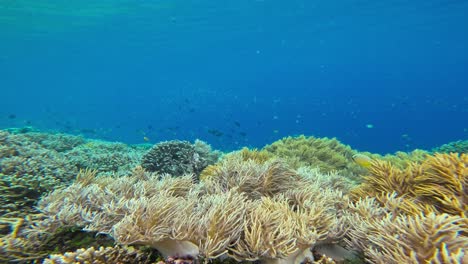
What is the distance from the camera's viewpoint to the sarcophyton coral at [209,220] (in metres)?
2.85

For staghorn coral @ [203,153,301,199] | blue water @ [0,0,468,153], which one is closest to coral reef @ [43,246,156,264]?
staghorn coral @ [203,153,301,199]

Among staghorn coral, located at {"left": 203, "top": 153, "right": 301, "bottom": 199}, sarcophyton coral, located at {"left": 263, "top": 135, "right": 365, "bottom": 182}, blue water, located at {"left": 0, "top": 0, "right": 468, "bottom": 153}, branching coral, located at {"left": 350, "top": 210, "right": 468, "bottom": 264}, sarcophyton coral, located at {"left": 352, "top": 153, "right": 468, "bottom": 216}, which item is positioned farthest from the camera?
blue water, located at {"left": 0, "top": 0, "right": 468, "bottom": 153}

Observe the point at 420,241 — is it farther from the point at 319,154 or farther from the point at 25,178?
the point at 319,154

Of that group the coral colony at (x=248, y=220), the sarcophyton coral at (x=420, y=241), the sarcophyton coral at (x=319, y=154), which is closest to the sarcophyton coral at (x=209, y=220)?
the coral colony at (x=248, y=220)

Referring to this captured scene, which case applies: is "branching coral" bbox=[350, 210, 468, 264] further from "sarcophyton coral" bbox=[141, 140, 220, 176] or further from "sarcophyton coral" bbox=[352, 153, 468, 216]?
"sarcophyton coral" bbox=[141, 140, 220, 176]

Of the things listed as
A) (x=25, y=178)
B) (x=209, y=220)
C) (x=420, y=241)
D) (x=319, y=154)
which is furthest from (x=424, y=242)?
Result: (x=319, y=154)

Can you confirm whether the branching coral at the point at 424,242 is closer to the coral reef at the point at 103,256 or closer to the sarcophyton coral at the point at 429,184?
the sarcophyton coral at the point at 429,184

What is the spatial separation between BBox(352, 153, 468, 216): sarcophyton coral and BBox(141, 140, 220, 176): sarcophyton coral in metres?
4.71

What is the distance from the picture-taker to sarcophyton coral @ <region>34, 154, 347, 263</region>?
112 inches

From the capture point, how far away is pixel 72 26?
173 feet

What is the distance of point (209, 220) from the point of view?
3055mm

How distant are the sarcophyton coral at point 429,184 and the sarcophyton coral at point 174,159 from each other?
185 inches

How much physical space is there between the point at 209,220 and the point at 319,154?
7613 millimetres

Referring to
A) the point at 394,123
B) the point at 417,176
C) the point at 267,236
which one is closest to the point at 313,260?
the point at 267,236
